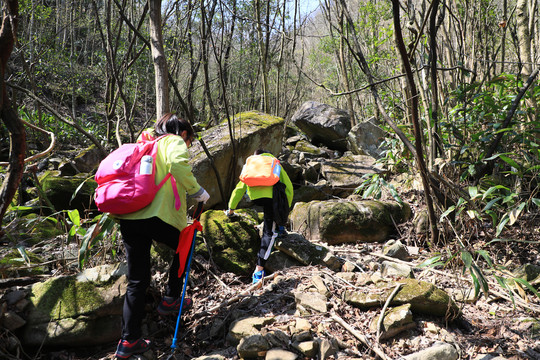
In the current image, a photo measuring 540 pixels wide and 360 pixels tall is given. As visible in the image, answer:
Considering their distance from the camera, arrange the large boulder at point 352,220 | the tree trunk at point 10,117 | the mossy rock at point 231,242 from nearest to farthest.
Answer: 1. the tree trunk at point 10,117
2. the mossy rock at point 231,242
3. the large boulder at point 352,220

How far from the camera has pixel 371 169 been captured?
7492 mm

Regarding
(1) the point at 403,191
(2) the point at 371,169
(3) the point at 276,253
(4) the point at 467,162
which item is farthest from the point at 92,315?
(2) the point at 371,169

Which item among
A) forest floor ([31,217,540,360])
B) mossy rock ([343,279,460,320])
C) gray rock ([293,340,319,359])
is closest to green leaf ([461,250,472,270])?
forest floor ([31,217,540,360])

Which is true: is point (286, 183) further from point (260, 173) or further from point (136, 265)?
point (136, 265)

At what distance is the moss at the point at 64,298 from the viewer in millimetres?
2598

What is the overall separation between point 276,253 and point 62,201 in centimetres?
375

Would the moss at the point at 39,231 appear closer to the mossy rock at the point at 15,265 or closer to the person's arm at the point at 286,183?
the mossy rock at the point at 15,265

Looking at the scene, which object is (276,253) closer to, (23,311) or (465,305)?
(465,305)

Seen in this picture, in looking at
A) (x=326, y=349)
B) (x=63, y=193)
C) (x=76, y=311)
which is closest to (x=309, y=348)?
(x=326, y=349)

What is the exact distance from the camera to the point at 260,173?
3801 millimetres

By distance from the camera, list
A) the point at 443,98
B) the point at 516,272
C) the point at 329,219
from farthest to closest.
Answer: the point at 443,98
the point at 329,219
the point at 516,272

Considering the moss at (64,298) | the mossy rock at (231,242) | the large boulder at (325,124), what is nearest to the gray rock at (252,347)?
the moss at (64,298)

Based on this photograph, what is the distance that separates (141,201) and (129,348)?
1.02 m

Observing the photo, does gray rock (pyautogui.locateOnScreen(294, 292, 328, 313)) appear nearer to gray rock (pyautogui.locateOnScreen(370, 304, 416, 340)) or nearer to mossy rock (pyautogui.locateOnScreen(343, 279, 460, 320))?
mossy rock (pyautogui.locateOnScreen(343, 279, 460, 320))
